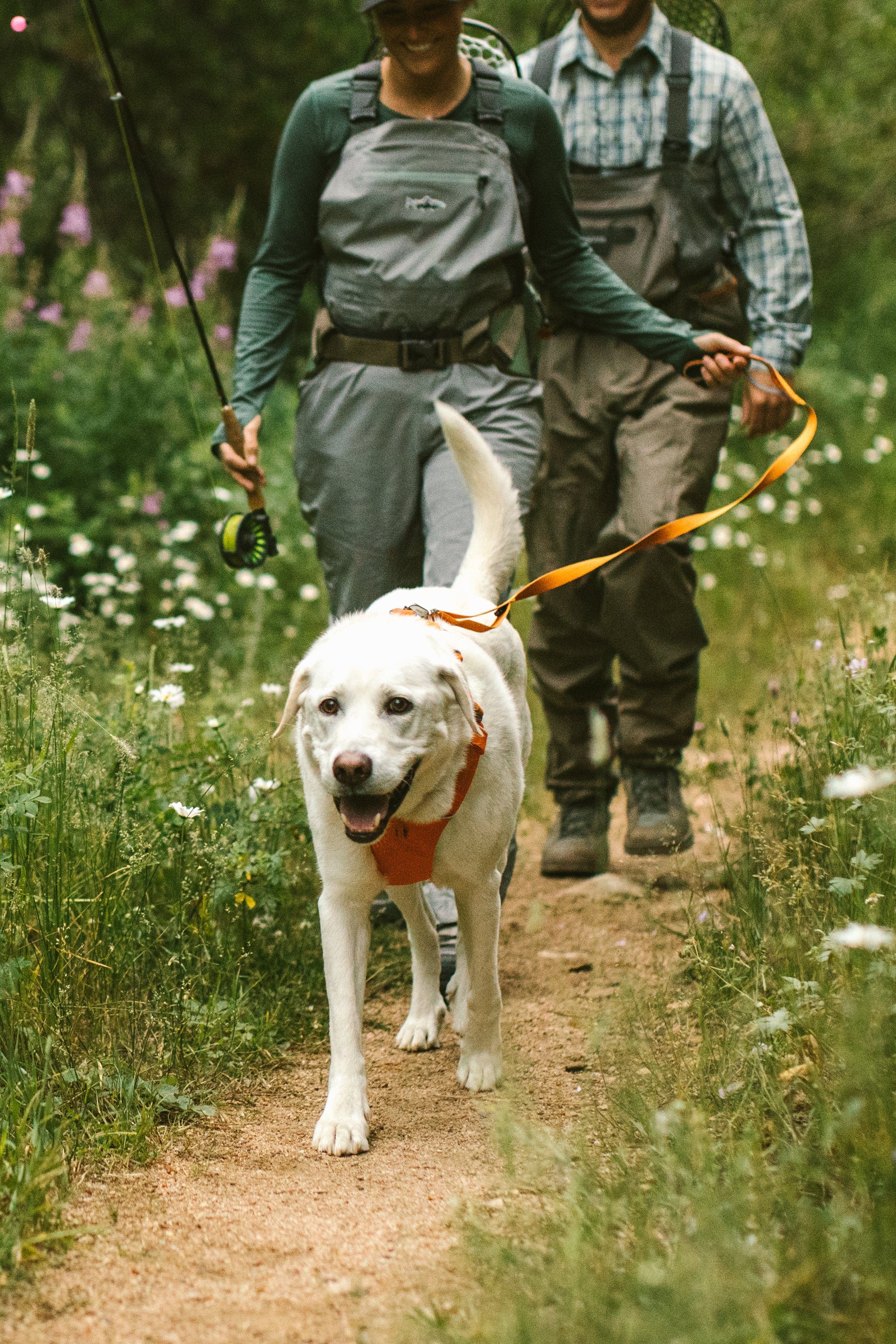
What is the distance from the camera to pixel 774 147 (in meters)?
4.32

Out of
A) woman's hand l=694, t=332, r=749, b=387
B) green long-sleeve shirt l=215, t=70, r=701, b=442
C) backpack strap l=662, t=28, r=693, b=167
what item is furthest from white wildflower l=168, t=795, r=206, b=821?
backpack strap l=662, t=28, r=693, b=167

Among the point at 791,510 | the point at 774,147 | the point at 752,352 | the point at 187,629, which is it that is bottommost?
the point at 791,510

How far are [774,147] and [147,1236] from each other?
3673 mm

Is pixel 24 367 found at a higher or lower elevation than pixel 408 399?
lower

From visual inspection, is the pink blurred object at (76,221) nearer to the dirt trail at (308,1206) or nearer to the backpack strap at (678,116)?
the backpack strap at (678,116)

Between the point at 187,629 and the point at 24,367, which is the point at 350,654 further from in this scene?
the point at 24,367

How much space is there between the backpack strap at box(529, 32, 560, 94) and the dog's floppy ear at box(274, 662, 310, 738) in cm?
261

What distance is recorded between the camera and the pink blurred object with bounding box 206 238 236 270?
6941mm

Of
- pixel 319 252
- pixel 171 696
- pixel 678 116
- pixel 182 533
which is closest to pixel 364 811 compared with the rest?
pixel 171 696

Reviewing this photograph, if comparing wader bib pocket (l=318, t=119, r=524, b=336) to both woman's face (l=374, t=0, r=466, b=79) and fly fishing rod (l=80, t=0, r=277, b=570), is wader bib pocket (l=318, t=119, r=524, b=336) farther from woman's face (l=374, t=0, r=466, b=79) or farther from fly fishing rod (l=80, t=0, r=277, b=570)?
fly fishing rod (l=80, t=0, r=277, b=570)

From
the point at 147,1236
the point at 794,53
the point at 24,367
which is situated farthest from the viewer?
the point at 794,53

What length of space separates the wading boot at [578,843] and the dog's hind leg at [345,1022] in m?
1.82

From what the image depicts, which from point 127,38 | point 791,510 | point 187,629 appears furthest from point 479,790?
point 127,38

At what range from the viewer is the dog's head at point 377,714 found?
99.0 inches
